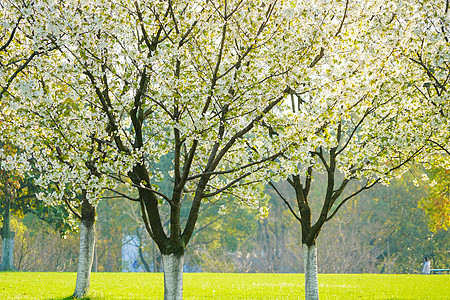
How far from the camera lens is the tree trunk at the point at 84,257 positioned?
1264 cm

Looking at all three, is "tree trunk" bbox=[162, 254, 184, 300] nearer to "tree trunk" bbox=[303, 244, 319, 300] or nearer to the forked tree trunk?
the forked tree trunk

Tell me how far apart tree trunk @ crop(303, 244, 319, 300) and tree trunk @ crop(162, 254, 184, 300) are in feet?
13.2

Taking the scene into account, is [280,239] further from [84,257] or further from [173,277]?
[173,277]

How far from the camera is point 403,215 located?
46094mm

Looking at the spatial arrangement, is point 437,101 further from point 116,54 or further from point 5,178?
point 5,178

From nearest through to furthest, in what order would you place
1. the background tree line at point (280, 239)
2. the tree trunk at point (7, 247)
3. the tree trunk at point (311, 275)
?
1. the tree trunk at point (311, 275)
2. the tree trunk at point (7, 247)
3. the background tree line at point (280, 239)

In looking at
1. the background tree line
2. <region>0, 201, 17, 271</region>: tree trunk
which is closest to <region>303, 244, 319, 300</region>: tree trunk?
<region>0, 201, 17, 271</region>: tree trunk

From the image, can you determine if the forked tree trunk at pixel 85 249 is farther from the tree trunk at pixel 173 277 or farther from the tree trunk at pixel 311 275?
the tree trunk at pixel 311 275

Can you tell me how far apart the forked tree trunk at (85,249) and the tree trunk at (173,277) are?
3869 millimetres

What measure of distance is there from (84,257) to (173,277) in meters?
4.12

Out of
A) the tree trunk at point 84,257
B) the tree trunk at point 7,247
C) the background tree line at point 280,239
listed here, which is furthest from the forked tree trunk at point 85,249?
the background tree line at point 280,239

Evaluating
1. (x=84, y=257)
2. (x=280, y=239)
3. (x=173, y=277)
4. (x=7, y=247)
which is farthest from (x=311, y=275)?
(x=280, y=239)

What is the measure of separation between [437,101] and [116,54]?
6820mm

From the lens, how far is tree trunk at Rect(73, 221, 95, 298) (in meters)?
12.6
